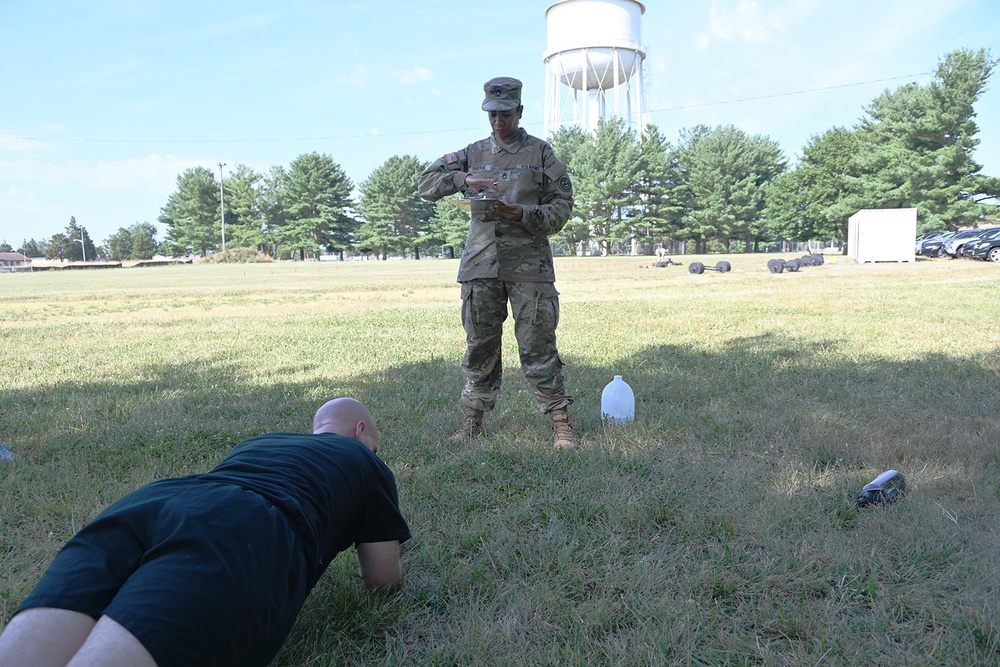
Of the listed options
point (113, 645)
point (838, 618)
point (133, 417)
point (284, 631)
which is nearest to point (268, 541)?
point (284, 631)

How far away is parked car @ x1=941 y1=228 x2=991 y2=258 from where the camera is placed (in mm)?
29344

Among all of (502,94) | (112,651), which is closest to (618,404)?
(502,94)

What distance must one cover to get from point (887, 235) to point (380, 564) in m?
31.9

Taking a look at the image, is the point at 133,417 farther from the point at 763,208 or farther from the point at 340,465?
the point at 763,208

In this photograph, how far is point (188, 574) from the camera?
4.86 ft

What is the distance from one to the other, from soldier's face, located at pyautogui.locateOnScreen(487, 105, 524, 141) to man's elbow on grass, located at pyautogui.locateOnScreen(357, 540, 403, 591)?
293 centimetres

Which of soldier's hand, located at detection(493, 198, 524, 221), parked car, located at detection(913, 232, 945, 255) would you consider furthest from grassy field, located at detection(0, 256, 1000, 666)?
parked car, located at detection(913, 232, 945, 255)

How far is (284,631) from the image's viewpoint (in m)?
1.74

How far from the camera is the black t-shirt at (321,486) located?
6.11ft

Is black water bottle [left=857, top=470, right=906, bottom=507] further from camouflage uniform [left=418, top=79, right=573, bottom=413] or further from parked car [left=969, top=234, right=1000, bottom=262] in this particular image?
parked car [left=969, top=234, right=1000, bottom=262]

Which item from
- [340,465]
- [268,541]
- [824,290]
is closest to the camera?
[268,541]

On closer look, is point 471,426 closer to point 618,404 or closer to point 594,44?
point 618,404

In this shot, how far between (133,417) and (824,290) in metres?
15.0

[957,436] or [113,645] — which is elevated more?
[113,645]
